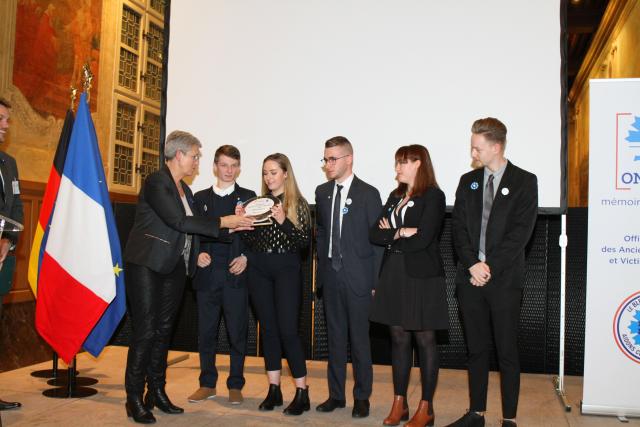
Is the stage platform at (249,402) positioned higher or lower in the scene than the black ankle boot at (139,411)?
lower

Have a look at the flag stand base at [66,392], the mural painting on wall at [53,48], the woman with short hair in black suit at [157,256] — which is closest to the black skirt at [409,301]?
the woman with short hair in black suit at [157,256]

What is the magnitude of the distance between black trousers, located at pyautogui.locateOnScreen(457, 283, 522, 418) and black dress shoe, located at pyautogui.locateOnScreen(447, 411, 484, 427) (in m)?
0.04

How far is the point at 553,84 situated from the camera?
4.30 m

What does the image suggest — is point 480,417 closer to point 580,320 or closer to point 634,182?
point 634,182

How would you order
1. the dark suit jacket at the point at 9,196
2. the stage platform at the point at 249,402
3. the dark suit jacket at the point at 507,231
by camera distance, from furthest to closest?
the dark suit jacket at the point at 9,196
the stage platform at the point at 249,402
the dark suit jacket at the point at 507,231

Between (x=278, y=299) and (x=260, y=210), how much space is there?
539 mm

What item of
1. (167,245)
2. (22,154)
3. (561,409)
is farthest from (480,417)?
(22,154)

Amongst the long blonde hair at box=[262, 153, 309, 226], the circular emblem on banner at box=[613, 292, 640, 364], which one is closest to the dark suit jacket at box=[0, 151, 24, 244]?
the long blonde hair at box=[262, 153, 309, 226]

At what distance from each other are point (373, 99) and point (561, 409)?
8.00ft

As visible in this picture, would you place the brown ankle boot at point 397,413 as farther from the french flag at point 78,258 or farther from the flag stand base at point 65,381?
the flag stand base at point 65,381

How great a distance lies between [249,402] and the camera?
3.98 meters

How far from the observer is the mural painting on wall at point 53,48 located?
5395 millimetres

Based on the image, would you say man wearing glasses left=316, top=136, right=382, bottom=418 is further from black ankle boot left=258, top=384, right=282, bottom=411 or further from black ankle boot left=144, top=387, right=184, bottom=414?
black ankle boot left=144, top=387, right=184, bottom=414

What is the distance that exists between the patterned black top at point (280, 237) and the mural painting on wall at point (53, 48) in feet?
9.72
